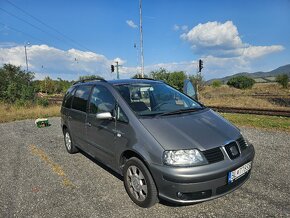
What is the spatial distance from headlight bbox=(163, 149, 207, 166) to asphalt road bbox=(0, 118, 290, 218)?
31.2 inches

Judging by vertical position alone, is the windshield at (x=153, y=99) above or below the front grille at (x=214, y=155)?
above

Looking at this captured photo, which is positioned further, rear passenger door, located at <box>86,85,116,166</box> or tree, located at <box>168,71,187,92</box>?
tree, located at <box>168,71,187,92</box>

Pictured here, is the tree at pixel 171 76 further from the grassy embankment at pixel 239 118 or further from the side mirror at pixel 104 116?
the side mirror at pixel 104 116

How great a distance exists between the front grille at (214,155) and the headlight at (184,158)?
0.22 feet

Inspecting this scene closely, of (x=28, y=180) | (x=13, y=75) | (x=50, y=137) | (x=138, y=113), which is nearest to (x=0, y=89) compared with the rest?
(x=13, y=75)

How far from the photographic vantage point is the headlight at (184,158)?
10.8 ft

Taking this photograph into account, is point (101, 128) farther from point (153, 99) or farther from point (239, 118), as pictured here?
point (239, 118)

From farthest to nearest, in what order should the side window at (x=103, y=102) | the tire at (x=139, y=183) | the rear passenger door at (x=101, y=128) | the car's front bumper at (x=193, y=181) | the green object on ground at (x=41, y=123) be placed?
the green object on ground at (x=41, y=123) → the rear passenger door at (x=101, y=128) → the side window at (x=103, y=102) → the tire at (x=139, y=183) → the car's front bumper at (x=193, y=181)

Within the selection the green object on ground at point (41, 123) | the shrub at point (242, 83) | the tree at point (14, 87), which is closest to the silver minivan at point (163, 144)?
the green object on ground at point (41, 123)

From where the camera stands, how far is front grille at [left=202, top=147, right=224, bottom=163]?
3330 mm

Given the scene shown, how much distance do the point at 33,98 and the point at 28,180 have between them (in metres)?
20.6

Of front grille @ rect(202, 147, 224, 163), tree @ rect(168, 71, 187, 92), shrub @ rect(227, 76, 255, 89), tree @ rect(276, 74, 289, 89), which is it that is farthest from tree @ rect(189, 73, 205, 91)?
front grille @ rect(202, 147, 224, 163)

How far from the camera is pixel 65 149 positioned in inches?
289

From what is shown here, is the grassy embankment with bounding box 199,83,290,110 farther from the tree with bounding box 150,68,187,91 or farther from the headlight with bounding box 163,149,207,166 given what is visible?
the headlight with bounding box 163,149,207,166
